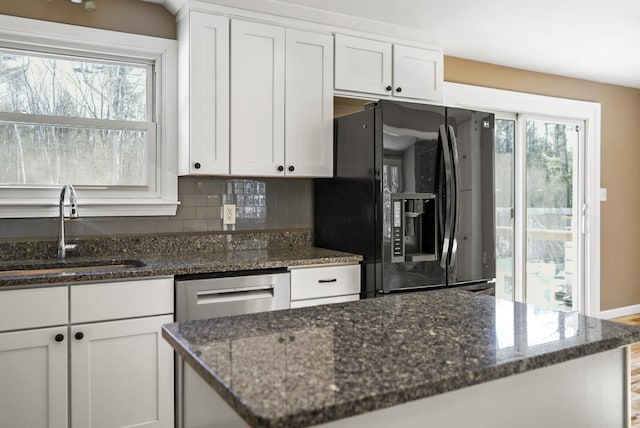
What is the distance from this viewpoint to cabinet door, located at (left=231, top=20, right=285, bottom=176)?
2.90 meters

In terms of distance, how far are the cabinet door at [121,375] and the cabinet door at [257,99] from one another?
3.40 ft

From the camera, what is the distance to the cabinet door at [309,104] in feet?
10.1

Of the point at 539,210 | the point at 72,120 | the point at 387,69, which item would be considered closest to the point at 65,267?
the point at 72,120

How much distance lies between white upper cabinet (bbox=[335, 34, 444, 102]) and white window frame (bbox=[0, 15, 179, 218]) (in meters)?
1.05

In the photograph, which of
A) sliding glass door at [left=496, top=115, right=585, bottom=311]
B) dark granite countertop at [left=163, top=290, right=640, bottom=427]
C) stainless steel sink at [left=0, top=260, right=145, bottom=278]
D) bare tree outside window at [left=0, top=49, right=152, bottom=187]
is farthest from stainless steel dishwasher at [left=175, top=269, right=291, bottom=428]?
sliding glass door at [left=496, top=115, right=585, bottom=311]

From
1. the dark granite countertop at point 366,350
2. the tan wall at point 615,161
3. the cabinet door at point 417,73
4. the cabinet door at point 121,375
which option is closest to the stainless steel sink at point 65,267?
the cabinet door at point 121,375

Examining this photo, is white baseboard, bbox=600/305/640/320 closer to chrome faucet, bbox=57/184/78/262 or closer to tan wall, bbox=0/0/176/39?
tan wall, bbox=0/0/176/39

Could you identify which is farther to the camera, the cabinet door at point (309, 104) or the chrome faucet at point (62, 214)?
the cabinet door at point (309, 104)

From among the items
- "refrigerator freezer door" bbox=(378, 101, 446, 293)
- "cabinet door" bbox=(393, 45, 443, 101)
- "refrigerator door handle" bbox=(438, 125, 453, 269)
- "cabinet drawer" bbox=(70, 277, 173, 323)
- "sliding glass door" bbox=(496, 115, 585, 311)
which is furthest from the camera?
"sliding glass door" bbox=(496, 115, 585, 311)

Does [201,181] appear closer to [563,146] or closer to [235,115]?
[235,115]

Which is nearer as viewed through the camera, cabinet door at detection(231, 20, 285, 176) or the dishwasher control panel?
the dishwasher control panel

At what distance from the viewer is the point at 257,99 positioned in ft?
9.71

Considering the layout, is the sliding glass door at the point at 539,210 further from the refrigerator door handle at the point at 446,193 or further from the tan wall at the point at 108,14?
the tan wall at the point at 108,14

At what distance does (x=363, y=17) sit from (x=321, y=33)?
0.30 m
